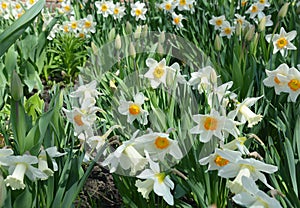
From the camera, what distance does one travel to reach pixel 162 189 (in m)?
1.41

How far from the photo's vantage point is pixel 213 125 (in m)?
1.57

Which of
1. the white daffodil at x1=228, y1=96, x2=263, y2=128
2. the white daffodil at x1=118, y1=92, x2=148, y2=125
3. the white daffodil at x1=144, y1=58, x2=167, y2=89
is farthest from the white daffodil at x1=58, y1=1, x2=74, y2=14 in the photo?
the white daffodil at x1=228, y1=96, x2=263, y2=128

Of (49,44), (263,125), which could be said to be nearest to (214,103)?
(263,125)

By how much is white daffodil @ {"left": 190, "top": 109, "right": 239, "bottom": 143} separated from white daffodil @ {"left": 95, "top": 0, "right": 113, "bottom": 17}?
2.40 metres

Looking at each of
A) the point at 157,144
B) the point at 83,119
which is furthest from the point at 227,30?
→ the point at 157,144

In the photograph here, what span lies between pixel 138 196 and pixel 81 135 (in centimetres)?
31

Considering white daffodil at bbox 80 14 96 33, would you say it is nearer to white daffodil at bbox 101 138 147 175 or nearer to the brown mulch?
the brown mulch

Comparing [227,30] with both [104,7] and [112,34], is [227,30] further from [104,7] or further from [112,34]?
[104,7]

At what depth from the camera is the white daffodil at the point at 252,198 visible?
114cm

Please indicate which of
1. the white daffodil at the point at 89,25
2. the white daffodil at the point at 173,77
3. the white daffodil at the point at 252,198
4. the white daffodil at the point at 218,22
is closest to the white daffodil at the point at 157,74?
the white daffodil at the point at 173,77

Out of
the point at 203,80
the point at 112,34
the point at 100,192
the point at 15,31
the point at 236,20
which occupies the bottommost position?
the point at 100,192

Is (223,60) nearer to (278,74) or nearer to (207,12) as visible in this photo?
(278,74)

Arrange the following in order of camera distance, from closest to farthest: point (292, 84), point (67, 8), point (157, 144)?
point (157, 144) < point (292, 84) < point (67, 8)

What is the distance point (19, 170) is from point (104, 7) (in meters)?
2.63
